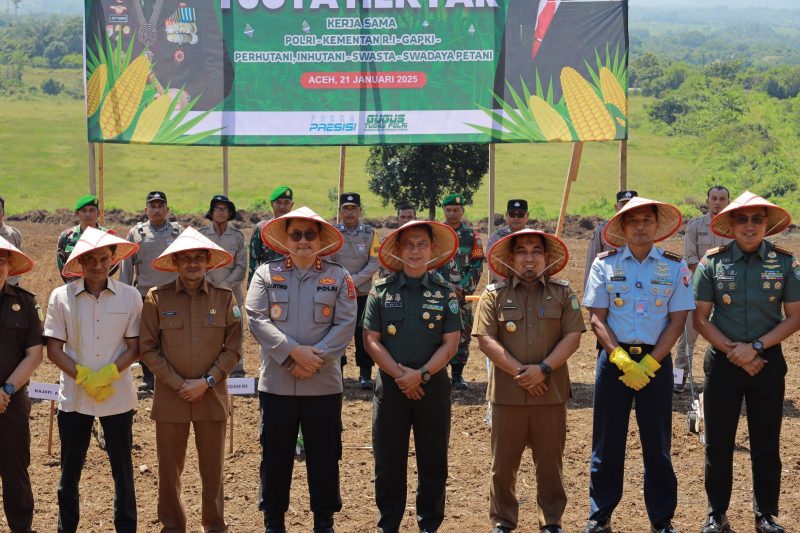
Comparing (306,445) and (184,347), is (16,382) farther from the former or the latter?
(306,445)

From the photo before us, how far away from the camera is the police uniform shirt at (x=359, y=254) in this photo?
10.5 meters

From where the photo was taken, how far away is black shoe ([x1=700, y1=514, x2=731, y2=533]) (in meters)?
6.63

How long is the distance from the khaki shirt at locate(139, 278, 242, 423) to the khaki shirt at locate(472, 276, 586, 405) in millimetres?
1650

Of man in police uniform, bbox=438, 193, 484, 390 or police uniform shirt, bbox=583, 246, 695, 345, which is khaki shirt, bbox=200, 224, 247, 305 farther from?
police uniform shirt, bbox=583, 246, 695, 345

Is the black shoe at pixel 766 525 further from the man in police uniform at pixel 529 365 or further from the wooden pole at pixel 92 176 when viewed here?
the wooden pole at pixel 92 176

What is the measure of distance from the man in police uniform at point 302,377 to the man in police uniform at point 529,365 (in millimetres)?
934

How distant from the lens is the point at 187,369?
641 cm

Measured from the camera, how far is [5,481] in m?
6.27

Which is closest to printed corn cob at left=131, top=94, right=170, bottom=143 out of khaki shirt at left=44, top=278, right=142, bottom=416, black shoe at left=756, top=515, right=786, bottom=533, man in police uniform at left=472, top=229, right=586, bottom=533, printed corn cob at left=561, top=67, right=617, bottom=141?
printed corn cob at left=561, top=67, right=617, bottom=141

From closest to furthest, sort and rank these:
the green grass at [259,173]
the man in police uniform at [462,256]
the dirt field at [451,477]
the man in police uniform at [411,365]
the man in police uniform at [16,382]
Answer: the man in police uniform at [16,382] < the man in police uniform at [411,365] < the dirt field at [451,477] < the man in police uniform at [462,256] < the green grass at [259,173]

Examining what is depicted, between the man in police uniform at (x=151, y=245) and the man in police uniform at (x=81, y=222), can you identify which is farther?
the man in police uniform at (x=151, y=245)

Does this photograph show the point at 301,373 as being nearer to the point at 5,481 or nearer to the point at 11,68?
the point at 5,481

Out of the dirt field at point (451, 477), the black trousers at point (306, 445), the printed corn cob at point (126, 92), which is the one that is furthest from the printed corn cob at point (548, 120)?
the black trousers at point (306, 445)

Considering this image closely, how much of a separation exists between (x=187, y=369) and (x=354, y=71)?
5320 millimetres
